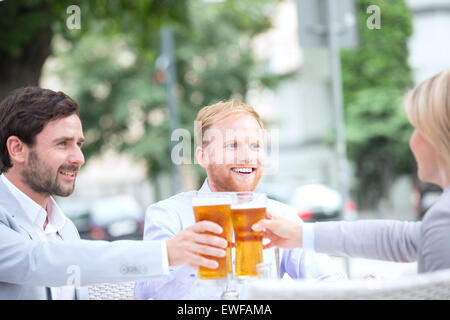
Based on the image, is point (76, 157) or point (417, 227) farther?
point (76, 157)

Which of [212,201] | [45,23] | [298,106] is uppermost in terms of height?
[45,23]

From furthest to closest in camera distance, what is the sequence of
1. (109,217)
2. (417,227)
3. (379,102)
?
1. (379,102)
2. (109,217)
3. (417,227)

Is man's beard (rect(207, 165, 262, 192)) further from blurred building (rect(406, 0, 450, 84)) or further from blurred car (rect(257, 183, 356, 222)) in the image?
blurred building (rect(406, 0, 450, 84))

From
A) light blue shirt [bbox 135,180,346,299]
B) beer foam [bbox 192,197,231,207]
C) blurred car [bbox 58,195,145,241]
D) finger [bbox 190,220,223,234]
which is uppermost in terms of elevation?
beer foam [bbox 192,197,231,207]

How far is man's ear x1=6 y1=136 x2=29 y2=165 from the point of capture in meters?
1.75

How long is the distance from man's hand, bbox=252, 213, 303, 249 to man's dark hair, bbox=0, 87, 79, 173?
644mm

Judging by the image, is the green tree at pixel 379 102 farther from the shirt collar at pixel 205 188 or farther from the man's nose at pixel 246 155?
the man's nose at pixel 246 155

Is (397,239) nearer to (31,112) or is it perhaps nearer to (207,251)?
(207,251)

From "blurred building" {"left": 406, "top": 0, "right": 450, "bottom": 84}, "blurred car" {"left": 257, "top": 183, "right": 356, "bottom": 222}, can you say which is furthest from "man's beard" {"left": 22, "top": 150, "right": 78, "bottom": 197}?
"blurred building" {"left": 406, "top": 0, "right": 450, "bottom": 84}

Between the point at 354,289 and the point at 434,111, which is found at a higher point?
the point at 434,111

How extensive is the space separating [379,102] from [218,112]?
54.2 ft

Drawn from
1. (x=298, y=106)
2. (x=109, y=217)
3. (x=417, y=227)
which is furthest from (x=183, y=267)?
(x=298, y=106)

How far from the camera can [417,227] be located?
56.2 inches
